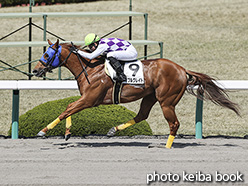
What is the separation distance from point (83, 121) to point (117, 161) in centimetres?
188

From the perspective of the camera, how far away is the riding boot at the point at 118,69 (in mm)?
6949

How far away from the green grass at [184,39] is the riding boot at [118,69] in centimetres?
436

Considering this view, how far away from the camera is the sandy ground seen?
5.27m

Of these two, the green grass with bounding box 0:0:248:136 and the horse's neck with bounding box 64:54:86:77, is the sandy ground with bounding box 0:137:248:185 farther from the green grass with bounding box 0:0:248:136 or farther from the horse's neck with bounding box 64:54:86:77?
the green grass with bounding box 0:0:248:136

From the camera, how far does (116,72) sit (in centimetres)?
698

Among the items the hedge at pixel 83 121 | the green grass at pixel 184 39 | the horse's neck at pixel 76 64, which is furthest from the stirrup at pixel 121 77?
the green grass at pixel 184 39

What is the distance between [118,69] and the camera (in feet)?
22.8

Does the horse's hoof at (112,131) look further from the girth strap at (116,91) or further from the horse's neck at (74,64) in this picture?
the horse's neck at (74,64)

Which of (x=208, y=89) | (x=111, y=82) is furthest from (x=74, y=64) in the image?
(x=208, y=89)

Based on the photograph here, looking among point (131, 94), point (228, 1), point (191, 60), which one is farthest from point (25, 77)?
point (228, 1)

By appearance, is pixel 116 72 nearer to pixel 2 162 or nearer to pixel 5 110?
pixel 2 162

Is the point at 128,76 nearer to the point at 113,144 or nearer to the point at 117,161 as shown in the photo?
the point at 113,144

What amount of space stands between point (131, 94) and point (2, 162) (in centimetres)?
189

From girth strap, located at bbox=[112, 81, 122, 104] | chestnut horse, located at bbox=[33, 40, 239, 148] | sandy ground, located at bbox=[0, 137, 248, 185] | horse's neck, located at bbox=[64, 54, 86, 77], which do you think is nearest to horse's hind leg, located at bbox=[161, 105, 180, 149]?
chestnut horse, located at bbox=[33, 40, 239, 148]
